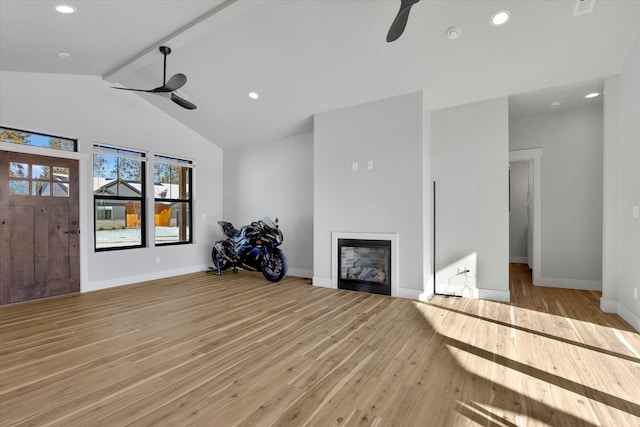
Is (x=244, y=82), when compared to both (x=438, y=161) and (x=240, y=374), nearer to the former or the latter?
(x=438, y=161)

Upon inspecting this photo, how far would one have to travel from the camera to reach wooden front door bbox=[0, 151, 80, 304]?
4.11m

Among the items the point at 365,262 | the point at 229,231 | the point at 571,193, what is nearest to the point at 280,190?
the point at 229,231

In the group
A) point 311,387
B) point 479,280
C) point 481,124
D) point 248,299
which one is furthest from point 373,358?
point 481,124

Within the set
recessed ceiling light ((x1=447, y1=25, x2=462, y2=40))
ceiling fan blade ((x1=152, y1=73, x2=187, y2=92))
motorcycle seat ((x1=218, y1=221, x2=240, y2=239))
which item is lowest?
motorcycle seat ((x1=218, y1=221, x2=240, y2=239))

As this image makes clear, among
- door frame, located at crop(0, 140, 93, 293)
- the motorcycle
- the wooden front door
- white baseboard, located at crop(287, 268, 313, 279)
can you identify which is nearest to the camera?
the wooden front door

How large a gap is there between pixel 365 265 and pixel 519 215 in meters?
4.91

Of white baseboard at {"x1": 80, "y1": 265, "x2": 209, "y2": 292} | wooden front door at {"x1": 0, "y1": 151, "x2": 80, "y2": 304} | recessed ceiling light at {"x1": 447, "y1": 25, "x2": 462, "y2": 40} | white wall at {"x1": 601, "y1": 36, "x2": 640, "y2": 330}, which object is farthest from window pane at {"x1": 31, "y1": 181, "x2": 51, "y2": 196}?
white wall at {"x1": 601, "y1": 36, "x2": 640, "y2": 330}

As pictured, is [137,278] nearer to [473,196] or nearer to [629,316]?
[473,196]

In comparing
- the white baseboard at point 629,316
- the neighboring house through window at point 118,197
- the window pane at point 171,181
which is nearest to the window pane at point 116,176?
the neighboring house through window at point 118,197

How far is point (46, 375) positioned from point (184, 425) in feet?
4.54

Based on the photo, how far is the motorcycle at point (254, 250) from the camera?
547 cm

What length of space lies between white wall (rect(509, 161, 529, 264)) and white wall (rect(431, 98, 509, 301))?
3.61m

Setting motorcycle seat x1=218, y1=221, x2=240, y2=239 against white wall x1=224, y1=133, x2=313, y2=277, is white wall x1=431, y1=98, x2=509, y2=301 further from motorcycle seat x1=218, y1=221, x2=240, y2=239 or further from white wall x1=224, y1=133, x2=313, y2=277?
motorcycle seat x1=218, y1=221, x2=240, y2=239

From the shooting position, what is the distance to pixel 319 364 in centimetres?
236
